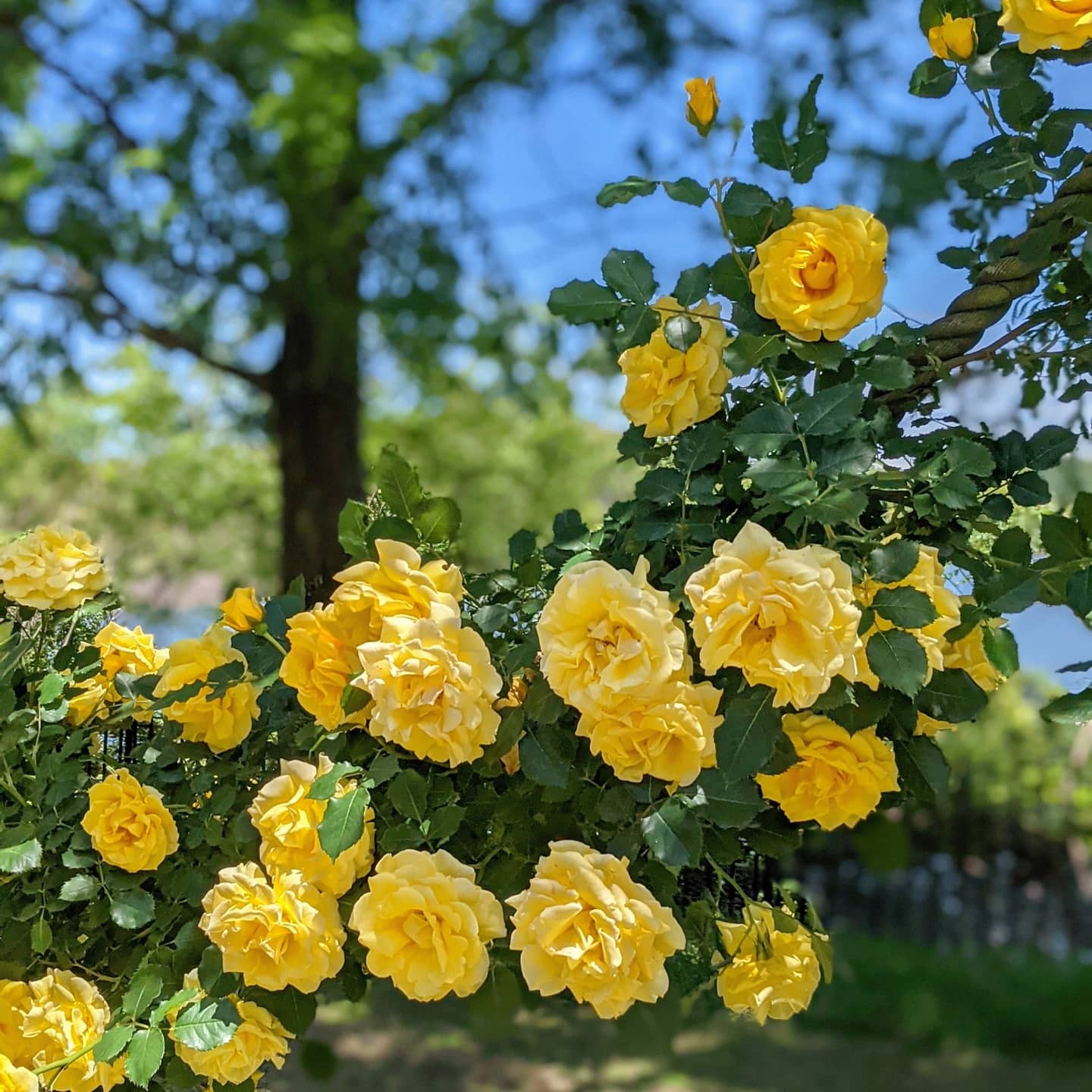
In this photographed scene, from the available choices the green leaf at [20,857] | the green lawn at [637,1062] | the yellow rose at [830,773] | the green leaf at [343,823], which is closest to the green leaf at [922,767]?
the yellow rose at [830,773]

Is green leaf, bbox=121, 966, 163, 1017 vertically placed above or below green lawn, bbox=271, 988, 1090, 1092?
above

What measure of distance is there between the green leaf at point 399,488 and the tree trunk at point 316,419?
341 cm

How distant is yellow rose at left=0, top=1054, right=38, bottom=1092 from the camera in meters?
0.98

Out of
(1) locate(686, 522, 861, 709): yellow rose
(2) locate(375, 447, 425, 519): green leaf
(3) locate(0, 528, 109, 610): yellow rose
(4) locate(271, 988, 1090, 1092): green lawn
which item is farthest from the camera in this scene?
(4) locate(271, 988, 1090, 1092): green lawn

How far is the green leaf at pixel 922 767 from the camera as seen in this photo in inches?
34.2

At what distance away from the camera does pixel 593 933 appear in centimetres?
81

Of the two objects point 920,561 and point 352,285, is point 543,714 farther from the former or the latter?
point 352,285

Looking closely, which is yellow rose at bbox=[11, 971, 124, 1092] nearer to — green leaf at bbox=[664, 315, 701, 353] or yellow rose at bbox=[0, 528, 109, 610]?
yellow rose at bbox=[0, 528, 109, 610]

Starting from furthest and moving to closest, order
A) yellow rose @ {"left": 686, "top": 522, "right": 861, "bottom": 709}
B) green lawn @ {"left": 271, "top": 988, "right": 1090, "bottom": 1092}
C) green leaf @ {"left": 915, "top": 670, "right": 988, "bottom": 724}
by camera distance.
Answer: green lawn @ {"left": 271, "top": 988, "right": 1090, "bottom": 1092}, green leaf @ {"left": 915, "top": 670, "right": 988, "bottom": 724}, yellow rose @ {"left": 686, "top": 522, "right": 861, "bottom": 709}

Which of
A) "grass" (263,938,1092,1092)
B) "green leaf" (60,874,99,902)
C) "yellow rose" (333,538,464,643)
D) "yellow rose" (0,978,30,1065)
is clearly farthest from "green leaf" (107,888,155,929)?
"grass" (263,938,1092,1092)

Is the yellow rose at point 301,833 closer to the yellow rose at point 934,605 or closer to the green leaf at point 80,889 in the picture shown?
the green leaf at point 80,889

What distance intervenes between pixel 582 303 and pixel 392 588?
0.92ft

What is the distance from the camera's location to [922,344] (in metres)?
0.91

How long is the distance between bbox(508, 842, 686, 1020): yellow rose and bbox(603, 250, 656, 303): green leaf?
45 cm
